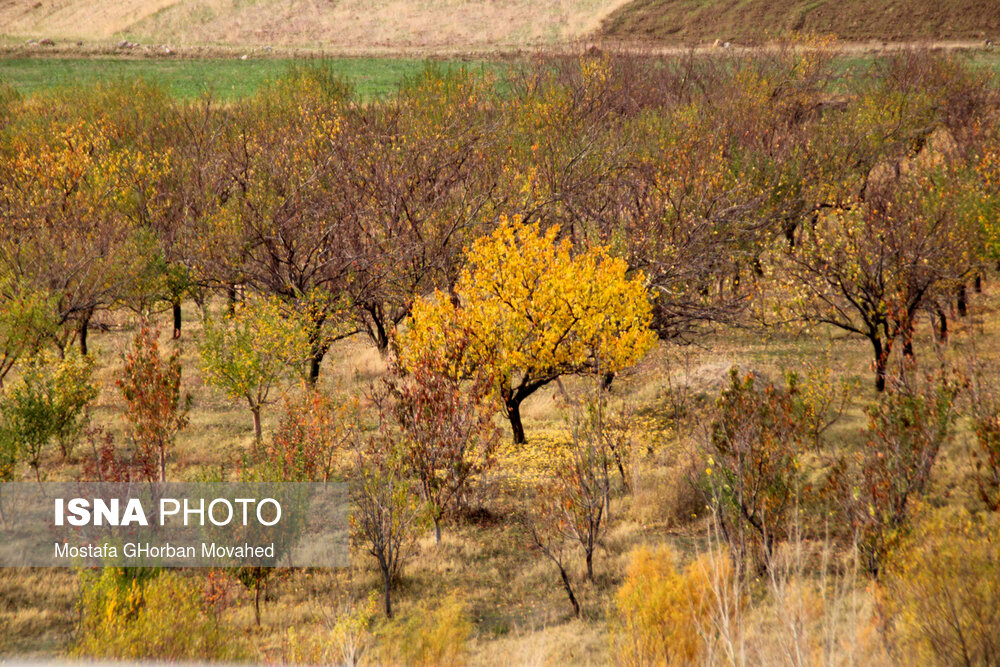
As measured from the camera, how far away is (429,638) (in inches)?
469

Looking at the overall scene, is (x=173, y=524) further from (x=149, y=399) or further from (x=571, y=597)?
(x=571, y=597)

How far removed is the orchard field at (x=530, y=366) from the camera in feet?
40.8

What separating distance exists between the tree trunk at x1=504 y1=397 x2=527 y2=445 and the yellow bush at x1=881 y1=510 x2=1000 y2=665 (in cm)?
1259

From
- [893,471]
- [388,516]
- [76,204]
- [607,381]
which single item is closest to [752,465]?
[893,471]

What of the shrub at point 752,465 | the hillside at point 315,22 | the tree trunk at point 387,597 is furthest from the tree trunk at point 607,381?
the hillside at point 315,22

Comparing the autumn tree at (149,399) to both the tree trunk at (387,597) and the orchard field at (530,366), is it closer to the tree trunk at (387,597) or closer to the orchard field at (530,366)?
the orchard field at (530,366)

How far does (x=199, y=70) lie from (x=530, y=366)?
74.1m

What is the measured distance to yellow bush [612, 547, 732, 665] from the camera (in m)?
10.7

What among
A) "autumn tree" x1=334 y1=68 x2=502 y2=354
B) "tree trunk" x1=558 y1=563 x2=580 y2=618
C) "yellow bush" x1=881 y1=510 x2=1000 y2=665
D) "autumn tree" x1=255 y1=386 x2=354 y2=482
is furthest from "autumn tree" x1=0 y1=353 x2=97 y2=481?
"yellow bush" x1=881 y1=510 x2=1000 y2=665

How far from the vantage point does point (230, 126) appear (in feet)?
138

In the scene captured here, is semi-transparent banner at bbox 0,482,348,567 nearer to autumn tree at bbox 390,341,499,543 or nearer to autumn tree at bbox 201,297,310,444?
autumn tree at bbox 390,341,499,543

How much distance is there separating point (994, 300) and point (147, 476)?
30843mm

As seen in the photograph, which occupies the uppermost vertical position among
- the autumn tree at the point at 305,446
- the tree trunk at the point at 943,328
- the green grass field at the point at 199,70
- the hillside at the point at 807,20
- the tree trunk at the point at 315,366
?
the hillside at the point at 807,20

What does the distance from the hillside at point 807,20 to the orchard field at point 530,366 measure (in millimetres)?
53828
